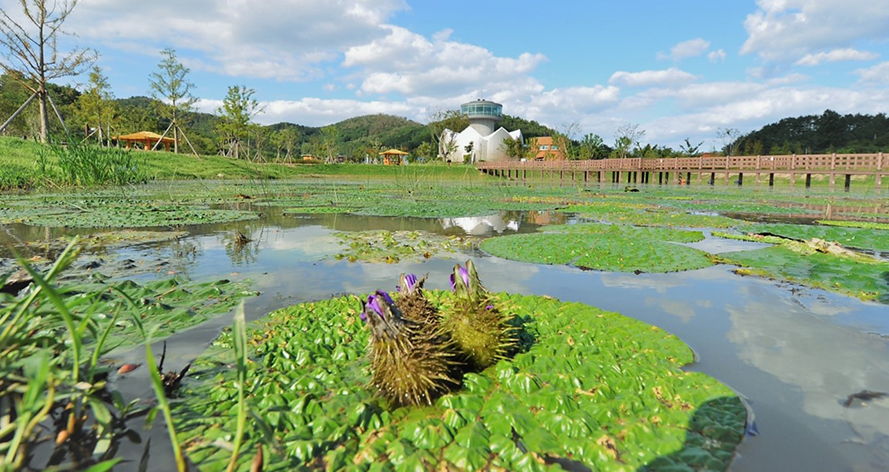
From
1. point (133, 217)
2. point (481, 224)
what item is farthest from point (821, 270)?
point (133, 217)

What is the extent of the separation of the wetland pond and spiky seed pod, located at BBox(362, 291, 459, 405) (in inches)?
41.5

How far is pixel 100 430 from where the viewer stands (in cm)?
196

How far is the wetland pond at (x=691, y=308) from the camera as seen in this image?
84.7 inches

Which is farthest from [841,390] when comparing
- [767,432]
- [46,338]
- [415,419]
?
[46,338]

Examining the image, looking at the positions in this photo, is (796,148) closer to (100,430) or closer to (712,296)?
(712,296)

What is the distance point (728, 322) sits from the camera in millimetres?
3699

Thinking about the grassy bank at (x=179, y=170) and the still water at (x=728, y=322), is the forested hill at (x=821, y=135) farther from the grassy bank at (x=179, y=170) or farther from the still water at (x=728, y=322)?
the still water at (x=728, y=322)

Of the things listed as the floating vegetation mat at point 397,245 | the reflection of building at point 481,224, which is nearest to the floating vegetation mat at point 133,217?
the floating vegetation mat at point 397,245

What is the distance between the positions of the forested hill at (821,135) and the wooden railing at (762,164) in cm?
3136

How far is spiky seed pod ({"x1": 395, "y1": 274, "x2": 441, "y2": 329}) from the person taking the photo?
99.5 inches

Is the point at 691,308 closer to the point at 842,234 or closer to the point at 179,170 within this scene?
the point at 842,234

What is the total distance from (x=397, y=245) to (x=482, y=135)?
91.0 m

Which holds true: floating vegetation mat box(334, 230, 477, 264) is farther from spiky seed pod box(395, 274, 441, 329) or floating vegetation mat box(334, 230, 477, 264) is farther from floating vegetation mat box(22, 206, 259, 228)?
floating vegetation mat box(22, 206, 259, 228)

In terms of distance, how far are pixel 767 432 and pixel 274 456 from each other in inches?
98.6
